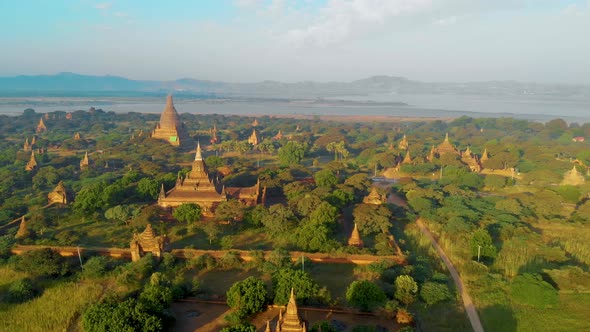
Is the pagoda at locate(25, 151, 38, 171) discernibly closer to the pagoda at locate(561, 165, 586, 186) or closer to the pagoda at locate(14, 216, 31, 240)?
the pagoda at locate(14, 216, 31, 240)

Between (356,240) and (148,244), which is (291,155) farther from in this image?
(148,244)

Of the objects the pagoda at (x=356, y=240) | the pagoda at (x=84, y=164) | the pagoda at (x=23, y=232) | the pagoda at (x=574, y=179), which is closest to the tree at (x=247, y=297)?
the pagoda at (x=356, y=240)

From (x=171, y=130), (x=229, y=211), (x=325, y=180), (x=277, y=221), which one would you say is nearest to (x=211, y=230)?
(x=229, y=211)

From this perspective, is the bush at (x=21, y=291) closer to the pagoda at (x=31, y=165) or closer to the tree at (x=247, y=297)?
the tree at (x=247, y=297)

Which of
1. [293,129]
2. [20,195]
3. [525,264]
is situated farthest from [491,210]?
[293,129]

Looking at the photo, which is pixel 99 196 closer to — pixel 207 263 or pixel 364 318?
pixel 207 263

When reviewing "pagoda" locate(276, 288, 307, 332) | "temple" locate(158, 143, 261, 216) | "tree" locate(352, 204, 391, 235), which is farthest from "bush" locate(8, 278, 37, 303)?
"tree" locate(352, 204, 391, 235)
